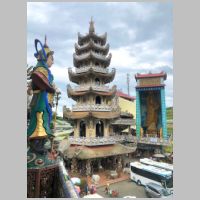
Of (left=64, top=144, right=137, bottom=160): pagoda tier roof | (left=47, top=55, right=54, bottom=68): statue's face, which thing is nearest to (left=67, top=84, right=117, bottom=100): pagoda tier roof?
(left=64, top=144, right=137, bottom=160): pagoda tier roof

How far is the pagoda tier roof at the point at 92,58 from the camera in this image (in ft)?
74.3

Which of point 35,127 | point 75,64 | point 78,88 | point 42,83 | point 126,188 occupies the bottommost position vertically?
point 126,188

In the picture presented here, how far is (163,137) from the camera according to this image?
26.5 meters

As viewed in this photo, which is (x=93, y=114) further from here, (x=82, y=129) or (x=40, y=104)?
(x=40, y=104)

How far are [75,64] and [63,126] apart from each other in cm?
2156

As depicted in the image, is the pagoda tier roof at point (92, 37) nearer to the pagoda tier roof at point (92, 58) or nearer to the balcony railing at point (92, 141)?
the pagoda tier roof at point (92, 58)

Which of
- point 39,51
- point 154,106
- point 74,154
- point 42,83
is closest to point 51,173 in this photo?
point 42,83

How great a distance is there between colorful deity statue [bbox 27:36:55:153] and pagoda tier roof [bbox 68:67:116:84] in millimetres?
12036

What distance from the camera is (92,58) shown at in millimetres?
22812

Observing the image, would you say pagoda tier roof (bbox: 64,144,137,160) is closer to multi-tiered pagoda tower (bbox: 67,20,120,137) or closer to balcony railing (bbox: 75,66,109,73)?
multi-tiered pagoda tower (bbox: 67,20,120,137)

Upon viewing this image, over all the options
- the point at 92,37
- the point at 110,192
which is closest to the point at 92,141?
the point at 110,192

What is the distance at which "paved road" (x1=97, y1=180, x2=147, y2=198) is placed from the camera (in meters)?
15.2

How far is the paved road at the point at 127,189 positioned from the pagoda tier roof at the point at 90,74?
11.3 m

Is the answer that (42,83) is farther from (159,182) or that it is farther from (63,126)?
(63,126)
